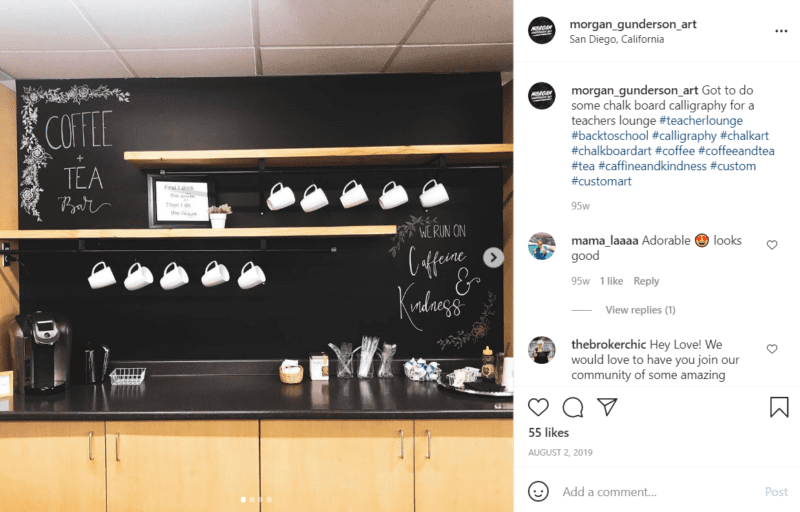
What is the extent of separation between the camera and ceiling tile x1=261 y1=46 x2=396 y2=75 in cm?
243

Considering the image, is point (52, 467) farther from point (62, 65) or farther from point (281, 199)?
point (62, 65)

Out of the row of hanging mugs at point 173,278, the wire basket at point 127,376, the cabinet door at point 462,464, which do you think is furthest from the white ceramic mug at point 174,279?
the cabinet door at point 462,464

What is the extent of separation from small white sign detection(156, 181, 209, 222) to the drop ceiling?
0.56m

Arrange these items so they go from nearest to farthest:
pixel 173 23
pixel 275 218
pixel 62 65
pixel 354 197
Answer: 1. pixel 173 23
2. pixel 62 65
3. pixel 354 197
4. pixel 275 218

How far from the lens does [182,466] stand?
2154mm

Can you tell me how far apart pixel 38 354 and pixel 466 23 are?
2348 mm
